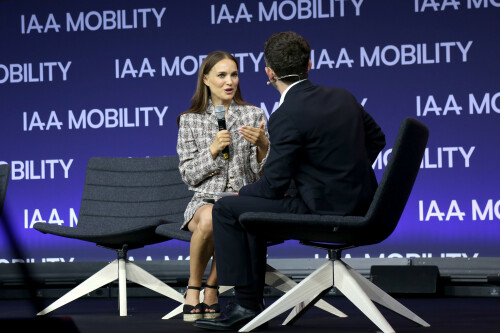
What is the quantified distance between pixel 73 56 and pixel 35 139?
66 centimetres

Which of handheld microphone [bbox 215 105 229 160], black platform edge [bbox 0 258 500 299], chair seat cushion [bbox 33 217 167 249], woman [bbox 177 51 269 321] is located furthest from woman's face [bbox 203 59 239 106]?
black platform edge [bbox 0 258 500 299]

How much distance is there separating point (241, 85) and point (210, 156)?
2246mm

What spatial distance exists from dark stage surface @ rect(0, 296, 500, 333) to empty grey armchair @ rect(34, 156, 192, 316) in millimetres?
317

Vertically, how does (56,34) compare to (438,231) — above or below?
above

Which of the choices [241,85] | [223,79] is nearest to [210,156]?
[223,79]

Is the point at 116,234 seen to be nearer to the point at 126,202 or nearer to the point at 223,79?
the point at 126,202

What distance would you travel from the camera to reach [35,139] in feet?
18.4

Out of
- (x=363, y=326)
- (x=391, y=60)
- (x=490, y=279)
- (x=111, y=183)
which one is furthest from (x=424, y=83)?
(x=363, y=326)

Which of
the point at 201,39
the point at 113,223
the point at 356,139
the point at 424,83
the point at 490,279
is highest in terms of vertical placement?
Answer: the point at 201,39

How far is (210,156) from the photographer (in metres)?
3.18

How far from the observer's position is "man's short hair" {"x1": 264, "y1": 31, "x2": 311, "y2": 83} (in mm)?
2713

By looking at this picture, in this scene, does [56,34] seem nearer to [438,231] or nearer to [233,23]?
[233,23]

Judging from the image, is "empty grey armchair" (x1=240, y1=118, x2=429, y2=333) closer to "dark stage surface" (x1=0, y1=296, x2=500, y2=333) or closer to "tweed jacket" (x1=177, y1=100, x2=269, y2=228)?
"dark stage surface" (x1=0, y1=296, x2=500, y2=333)

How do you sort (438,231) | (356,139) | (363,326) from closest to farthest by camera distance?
(356,139), (363,326), (438,231)
